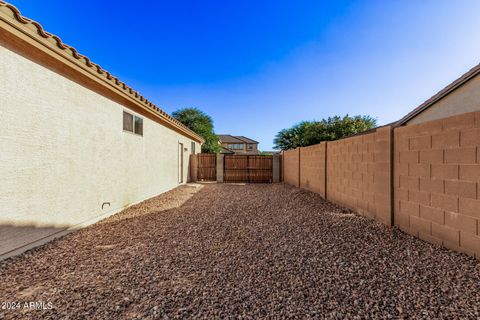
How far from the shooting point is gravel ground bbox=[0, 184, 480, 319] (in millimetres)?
2020

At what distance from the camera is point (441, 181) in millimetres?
3434

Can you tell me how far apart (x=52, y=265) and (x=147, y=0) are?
1053 cm

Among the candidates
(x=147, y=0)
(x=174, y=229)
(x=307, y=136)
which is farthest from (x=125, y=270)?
(x=307, y=136)

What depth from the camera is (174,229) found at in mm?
4703

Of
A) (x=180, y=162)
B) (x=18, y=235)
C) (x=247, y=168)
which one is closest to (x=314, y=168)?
(x=247, y=168)

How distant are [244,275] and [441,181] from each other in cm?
336

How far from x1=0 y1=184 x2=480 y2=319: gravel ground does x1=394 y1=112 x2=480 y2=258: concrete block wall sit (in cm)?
28

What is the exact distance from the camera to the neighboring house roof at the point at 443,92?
7080 millimetres

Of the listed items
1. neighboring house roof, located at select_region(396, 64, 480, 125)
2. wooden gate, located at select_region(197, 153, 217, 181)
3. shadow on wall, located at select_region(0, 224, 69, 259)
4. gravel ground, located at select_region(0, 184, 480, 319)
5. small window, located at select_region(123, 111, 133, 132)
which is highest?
neighboring house roof, located at select_region(396, 64, 480, 125)

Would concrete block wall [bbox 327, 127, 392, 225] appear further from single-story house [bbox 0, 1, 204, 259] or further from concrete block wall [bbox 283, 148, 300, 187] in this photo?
single-story house [bbox 0, 1, 204, 259]

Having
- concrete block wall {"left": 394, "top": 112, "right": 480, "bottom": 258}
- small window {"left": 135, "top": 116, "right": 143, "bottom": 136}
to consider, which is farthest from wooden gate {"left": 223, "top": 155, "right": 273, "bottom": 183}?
concrete block wall {"left": 394, "top": 112, "right": 480, "bottom": 258}

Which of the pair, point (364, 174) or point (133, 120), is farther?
point (133, 120)

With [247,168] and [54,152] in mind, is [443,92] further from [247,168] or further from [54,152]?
[54,152]

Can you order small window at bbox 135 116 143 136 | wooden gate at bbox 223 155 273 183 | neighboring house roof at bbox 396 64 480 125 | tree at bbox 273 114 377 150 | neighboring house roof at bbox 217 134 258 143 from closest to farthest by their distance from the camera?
neighboring house roof at bbox 396 64 480 125, small window at bbox 135 116 143 136, wooden gate at bbox 223 155 273 183, tree at bbox 273 114 377 150, neighboring house roof at bbox 217 134 258 143
